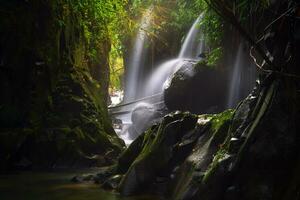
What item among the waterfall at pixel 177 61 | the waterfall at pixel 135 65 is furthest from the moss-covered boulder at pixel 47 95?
the waterfall at pixel 135 65

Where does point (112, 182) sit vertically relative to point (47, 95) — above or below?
below

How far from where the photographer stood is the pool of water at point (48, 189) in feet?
25.4

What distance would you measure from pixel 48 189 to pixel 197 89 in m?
8.40

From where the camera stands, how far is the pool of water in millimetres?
7738

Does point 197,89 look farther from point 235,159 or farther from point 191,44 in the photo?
point 235,159

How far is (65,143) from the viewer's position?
12.6 meters

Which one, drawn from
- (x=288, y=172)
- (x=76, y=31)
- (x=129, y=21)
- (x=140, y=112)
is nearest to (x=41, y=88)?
(x=76, y=31)

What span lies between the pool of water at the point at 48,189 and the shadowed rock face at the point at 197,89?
21.8 ft

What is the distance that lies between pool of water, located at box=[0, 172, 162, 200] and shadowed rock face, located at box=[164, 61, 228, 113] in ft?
21.8

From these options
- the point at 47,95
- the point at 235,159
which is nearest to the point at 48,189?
the point at 235,159

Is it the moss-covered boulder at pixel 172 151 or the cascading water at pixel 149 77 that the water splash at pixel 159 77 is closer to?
the cascading water at pixel 149 77

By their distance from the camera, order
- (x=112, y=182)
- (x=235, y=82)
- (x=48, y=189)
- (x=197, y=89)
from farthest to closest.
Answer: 1. (x=197, y=89)
2. (x=235, y=82)
3. (x=112, y=182)
4. (x=48, y=189)

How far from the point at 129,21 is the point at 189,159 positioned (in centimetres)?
1333

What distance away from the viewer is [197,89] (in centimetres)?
1583
